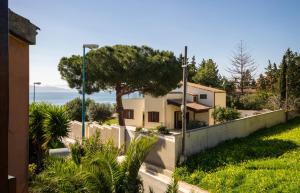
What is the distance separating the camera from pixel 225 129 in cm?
2394

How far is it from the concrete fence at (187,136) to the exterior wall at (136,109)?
10751 millimetres

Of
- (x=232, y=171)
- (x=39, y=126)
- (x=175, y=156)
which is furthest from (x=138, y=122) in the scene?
(x=39, y=126)

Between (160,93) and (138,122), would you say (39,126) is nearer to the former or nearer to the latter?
(160,93)

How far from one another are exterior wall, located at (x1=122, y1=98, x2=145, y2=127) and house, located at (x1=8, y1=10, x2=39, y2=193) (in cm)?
3298

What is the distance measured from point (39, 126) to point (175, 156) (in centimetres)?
925

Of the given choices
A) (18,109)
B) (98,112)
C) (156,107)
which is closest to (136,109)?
(156,107)

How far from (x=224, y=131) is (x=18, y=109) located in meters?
19.6

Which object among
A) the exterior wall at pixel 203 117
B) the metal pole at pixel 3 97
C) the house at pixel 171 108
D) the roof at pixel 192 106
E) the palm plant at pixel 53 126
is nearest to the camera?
the metal pole at pixel 3 97

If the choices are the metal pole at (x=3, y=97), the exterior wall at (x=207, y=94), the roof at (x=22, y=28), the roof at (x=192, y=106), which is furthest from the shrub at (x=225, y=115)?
the metal pole at (x=3, y=97)

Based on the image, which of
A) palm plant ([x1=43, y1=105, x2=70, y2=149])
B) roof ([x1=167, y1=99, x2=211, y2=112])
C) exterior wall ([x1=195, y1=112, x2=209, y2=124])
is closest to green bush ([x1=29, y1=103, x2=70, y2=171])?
palm plant ([x1=43, y1=105, x2=70, y2=149])

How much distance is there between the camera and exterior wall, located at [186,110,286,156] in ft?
66.2

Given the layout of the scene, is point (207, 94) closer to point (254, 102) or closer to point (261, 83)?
point (254, 102)

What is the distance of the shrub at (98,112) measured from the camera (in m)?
39.1

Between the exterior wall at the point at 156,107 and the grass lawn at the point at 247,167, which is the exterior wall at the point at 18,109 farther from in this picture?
the exterior wall at the point at 156,107
